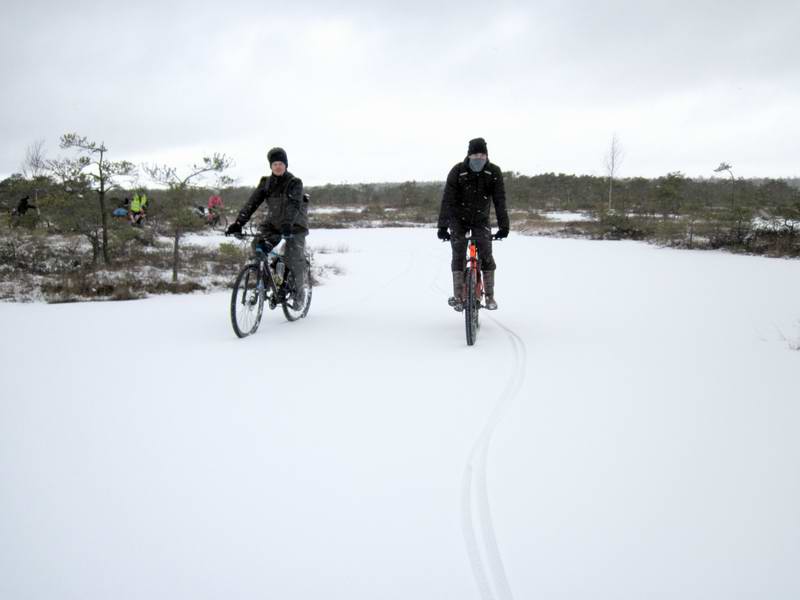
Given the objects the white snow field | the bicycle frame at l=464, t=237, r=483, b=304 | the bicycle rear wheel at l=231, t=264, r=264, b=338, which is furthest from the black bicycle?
the bicycle frame at l=464, t=237, r=483, b=304

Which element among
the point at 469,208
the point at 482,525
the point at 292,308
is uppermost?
the point at 469,208

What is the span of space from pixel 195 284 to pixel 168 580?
7.71 m

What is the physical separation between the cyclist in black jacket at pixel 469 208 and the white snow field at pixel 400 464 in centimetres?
94

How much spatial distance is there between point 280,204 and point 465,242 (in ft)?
7.58

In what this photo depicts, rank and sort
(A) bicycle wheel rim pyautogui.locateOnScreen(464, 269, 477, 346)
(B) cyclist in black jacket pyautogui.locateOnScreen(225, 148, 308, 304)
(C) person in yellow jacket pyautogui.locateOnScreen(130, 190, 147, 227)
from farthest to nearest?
1. (C) person in yellow jacket pyautogui.locateOnScreen(130, 190, 147, 227)
2. (B) cyclist in black jacket pyautogui.locateOnScreen(225, 148, 308, 304)
3. (A) bicycle wheel rim pyautogui.locateOnScreen(464, 269, 477, 346)

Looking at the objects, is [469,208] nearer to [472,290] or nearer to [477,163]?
[477,163]

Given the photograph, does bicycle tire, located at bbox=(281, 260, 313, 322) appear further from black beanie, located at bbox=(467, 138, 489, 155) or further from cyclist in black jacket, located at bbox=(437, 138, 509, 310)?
black beanie, located at bbox=(467, 138, 489, 155)

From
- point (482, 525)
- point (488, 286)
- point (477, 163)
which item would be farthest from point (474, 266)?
point (482, 525)

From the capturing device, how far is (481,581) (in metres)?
1.79

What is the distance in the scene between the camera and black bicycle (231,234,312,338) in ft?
17.4

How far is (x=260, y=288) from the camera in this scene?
5469 mm

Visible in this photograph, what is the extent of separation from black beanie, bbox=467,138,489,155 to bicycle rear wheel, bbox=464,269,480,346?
1.30 m

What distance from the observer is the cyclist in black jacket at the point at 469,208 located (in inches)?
207

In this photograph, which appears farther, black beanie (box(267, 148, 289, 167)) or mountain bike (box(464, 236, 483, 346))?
black beanie (box(267, 148, 289, 167))
